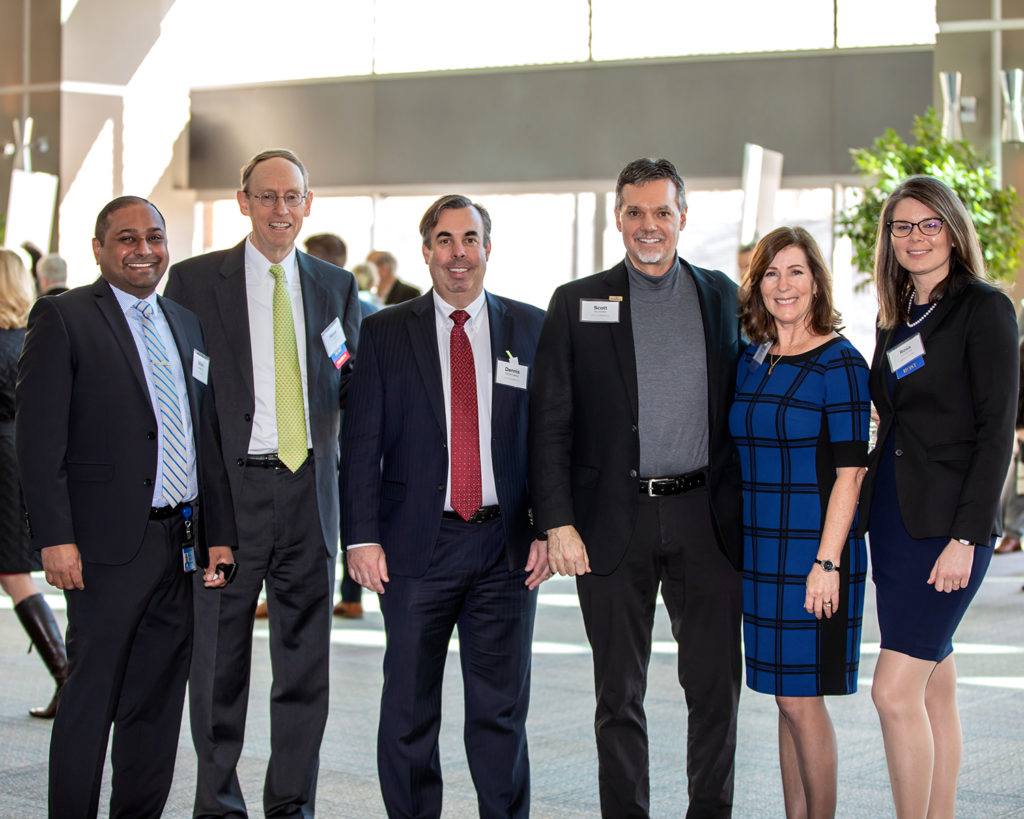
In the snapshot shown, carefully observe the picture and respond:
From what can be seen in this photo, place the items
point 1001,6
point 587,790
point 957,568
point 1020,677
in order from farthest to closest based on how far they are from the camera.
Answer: point 1001,6 → point 1020,677 → point 587,790 → point 957,568

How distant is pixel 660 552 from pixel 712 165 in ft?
34.7

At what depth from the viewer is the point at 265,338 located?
141 inches

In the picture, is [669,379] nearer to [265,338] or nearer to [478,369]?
[478,369]

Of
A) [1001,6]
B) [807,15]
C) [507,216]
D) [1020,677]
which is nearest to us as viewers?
[1020,677]

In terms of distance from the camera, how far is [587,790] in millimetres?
3996

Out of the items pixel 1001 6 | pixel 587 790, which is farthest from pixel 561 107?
pixel 587 790

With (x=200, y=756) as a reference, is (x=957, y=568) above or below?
above

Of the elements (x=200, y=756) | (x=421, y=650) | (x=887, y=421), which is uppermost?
(x=887, y=421)

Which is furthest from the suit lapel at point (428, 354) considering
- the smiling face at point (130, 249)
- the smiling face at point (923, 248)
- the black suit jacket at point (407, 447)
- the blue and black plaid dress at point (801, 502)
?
the smiling face at point (923, 248)

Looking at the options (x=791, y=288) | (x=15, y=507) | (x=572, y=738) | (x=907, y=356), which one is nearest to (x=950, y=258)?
(x=907, y=356)

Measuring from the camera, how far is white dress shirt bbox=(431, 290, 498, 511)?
338cm

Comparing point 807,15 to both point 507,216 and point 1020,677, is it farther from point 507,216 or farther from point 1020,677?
point 1020,677

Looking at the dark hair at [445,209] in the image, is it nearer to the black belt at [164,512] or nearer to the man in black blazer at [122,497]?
the man in black blazer at [122,497]

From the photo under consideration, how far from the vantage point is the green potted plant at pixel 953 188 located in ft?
30.6
